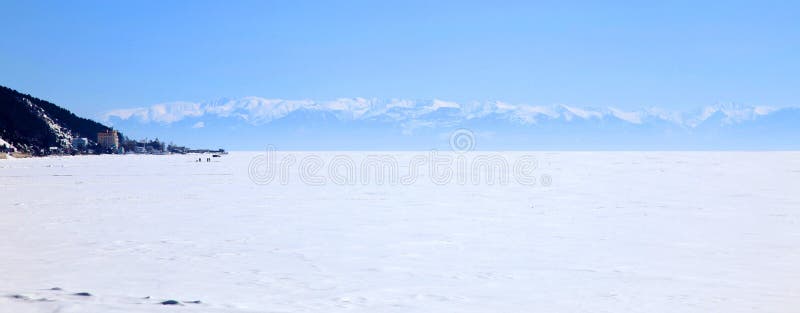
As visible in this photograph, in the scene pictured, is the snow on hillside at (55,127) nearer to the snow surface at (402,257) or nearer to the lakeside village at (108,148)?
the lakeside village at (108,148)

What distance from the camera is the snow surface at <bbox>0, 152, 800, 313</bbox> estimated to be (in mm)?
7512

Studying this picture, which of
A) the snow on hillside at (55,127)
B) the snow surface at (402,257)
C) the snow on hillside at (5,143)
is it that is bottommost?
the snow surface at (402,257)

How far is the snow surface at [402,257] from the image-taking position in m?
7.51

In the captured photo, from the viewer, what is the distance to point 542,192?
25.6 meters

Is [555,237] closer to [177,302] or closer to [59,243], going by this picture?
Answer: [177,302]

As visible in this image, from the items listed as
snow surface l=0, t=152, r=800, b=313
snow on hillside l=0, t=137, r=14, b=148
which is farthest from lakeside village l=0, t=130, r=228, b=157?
snow surface l=0, t=152, r=800, b=313

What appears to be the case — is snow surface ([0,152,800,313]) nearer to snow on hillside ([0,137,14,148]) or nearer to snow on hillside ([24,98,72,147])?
snow on hillside ([0,137,14,148])

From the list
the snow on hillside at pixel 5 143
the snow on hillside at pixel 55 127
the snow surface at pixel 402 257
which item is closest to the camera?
the snow surface at pixel 402 257

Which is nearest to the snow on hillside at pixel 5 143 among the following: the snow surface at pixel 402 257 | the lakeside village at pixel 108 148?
the lakeside village at pixel 108 148

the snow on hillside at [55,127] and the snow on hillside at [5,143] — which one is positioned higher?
the snow on hillside at [55,127]

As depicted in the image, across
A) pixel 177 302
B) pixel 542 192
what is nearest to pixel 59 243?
pixel 177 302

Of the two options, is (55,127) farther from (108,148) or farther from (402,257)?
(402,257)

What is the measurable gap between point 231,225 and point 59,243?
12.5 feet

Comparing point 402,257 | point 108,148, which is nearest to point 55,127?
point 108,148
